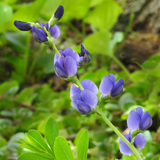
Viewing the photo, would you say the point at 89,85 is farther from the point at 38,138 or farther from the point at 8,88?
the point at 8,88

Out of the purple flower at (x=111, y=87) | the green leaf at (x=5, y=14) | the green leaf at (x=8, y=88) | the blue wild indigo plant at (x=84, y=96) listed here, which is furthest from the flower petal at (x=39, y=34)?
the green leaf at (x=5, y=14)

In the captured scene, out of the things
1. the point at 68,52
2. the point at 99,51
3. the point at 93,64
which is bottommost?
the point at 93,64

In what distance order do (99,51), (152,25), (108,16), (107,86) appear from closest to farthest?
(107,86) < (99,51) < (108,16) < (152,25)

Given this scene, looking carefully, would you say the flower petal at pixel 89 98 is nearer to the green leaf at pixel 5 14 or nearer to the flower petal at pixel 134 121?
the flower petal at pixel 134 121

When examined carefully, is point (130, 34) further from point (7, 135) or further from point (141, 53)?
point (7, 135)

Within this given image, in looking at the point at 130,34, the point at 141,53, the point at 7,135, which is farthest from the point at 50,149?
the point at 130,34

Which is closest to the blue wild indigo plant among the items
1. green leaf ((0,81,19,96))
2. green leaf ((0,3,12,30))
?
green leaf ((0,81,19,96))

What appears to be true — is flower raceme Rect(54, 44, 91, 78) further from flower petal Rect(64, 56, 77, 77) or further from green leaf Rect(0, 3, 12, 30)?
green leaf Rect(0, 3, 12, 30)
